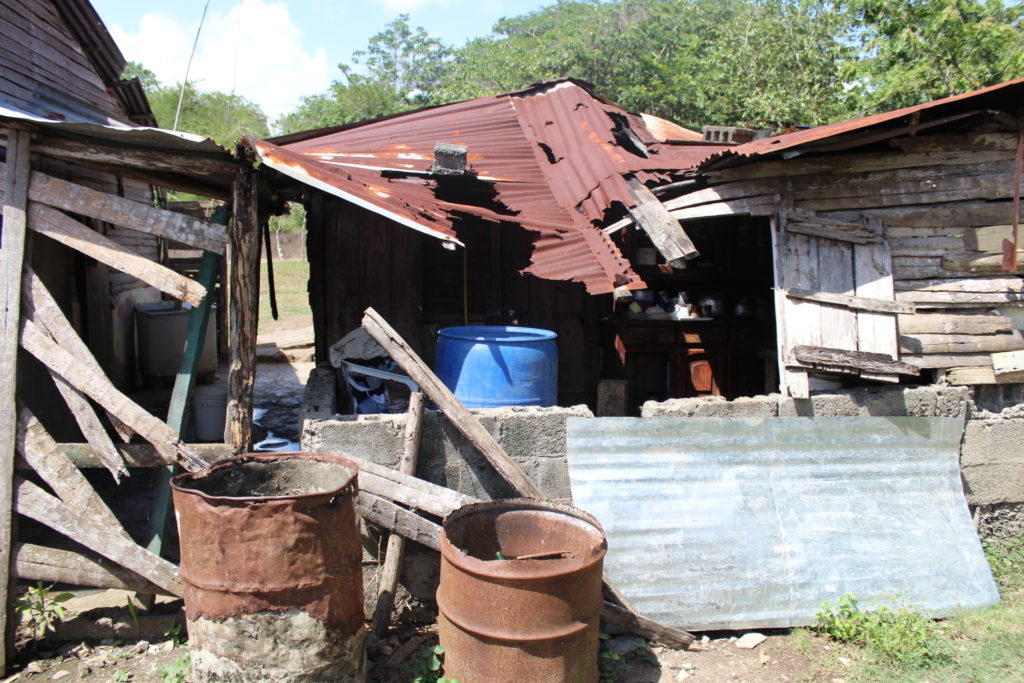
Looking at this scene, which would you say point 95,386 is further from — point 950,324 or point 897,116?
point 950,324

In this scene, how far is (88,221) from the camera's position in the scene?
7254 mm

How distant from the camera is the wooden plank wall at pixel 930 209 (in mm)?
5383

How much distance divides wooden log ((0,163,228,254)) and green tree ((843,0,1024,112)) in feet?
37.0

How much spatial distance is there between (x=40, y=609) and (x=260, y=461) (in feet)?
5.59

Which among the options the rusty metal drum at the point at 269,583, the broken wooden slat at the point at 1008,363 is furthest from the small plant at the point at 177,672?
the broken wooden slat at the point at 1008,363

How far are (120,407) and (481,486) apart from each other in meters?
2.16

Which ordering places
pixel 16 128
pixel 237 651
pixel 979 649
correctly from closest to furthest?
pixel 237 651
pixel 16 128
pixel 979 649

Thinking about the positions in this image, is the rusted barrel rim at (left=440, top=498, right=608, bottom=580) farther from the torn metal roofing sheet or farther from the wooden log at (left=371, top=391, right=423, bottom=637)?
the torn metal roofing sheet

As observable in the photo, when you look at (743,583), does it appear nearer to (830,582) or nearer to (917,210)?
(830,582)

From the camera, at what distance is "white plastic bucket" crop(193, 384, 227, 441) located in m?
6.64

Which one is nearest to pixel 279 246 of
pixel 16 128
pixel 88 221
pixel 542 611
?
pixel 88 221

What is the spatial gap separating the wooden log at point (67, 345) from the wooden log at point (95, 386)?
0.04 m

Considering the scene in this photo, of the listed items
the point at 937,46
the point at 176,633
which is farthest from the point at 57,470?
the point at 937,46

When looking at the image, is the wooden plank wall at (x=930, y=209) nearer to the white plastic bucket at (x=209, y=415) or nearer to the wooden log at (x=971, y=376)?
the wooden log at (x=971, y=376)
